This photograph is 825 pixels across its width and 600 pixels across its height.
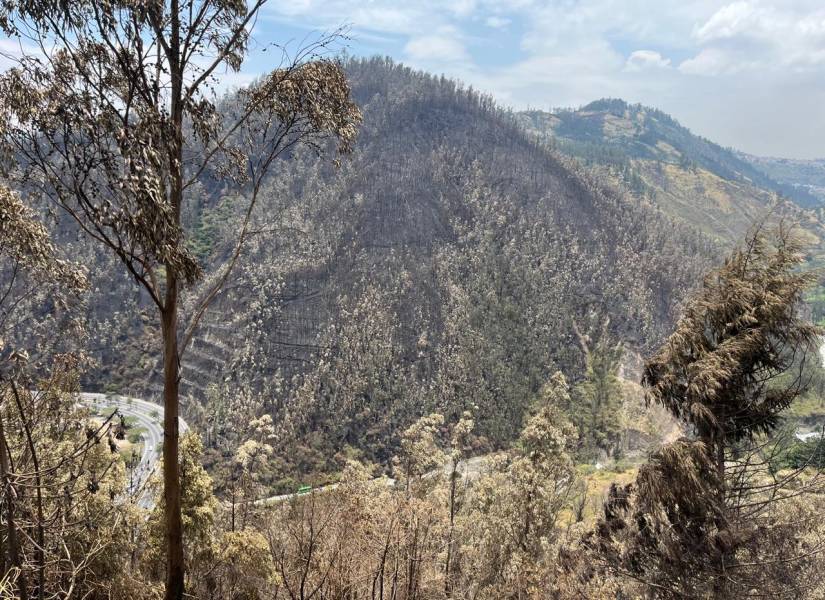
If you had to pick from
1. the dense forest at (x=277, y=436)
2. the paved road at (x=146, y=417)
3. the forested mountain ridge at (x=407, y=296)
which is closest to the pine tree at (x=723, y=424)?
the dense forest at (x=277, y=436)

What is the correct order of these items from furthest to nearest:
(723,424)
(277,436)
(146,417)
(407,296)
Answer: (407,296)
(146,417)
(277,436)
(723,424)

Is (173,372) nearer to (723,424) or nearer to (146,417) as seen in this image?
(723,424)

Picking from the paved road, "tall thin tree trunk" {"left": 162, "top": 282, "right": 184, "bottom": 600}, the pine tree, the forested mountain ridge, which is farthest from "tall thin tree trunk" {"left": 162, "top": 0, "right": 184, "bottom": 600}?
the paved road

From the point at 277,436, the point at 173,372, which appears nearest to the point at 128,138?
the point at 173,372

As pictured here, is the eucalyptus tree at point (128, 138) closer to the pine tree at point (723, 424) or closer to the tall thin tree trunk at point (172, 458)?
the tall thin tree trunk at point (172, 458)

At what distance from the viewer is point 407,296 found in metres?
103

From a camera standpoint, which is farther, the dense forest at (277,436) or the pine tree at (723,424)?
the pine tree at (723,424)

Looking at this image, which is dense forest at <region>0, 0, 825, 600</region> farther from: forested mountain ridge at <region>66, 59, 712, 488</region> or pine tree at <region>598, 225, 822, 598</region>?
forested mountain ridge at <region>66, 59, 712, 488</region>

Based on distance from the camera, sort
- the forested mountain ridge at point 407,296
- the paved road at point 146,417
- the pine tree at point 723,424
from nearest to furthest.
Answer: the pine tree at point 723,424
the paved road at point 146,417
the forested mountain ridge at point 407,296

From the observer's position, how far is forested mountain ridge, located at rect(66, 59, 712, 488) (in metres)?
82.9

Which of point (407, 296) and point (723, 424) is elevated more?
point (723, 424)

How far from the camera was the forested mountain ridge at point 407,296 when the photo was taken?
82875mm

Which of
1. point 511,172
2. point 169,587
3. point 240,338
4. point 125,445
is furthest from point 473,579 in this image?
point 511,172

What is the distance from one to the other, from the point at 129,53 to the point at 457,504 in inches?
704
